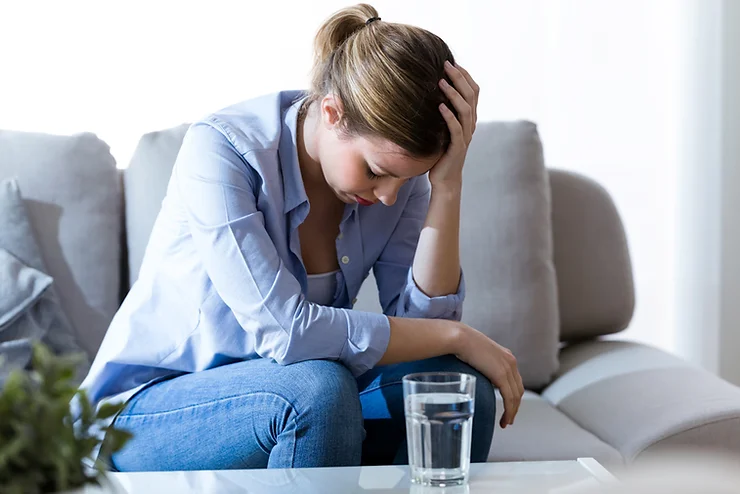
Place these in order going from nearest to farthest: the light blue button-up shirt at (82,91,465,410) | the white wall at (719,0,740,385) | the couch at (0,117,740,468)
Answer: the light blue button-up shirt at (82,91,465,410) → the couch at (0,117,740,468) → the white wall at (719,0,740,385)

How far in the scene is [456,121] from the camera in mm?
1226

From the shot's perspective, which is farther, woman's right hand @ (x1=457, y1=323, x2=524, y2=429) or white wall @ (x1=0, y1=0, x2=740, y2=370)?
white wall @ (x1=0, y1=0, x2=740, y2=370)

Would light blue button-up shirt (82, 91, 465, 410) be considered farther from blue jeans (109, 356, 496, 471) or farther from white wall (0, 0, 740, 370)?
white wall (0, 0, 740, 370)

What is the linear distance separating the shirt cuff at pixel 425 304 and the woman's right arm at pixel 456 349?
0.32 feet

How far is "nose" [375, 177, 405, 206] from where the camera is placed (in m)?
1.23

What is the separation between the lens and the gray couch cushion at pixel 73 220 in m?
1.62

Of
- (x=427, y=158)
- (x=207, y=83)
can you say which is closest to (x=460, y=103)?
(x=427, y=158)

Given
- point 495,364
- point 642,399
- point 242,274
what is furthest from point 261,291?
point 642,399

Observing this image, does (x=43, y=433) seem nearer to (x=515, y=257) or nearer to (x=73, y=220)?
(x=73, y=220)

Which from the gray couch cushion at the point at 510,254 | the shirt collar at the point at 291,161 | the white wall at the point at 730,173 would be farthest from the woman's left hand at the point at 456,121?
the white wall at the point at 730,173

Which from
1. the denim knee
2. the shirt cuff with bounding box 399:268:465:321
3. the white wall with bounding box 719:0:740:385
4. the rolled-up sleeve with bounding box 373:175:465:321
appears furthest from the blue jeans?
the white wall with bounding box 719:0:740:385

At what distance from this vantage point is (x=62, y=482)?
52 centimetres

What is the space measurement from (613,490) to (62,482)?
32 cm

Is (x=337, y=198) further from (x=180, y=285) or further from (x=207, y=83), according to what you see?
(x=207, y=83)
